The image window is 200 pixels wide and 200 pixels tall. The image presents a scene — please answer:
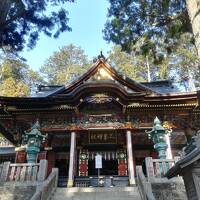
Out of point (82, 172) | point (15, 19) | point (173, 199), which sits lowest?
point (173, 199)

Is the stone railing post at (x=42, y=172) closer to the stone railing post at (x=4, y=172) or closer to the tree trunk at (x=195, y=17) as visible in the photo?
the stone railing post at (x=4, y=172)

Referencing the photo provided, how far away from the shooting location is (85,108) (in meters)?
14.8

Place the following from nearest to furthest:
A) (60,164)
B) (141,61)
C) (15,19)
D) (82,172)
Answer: (15,19) < (82,172) < (60,164) < (141,61)

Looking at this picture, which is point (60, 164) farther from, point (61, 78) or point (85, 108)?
point (61, 78)

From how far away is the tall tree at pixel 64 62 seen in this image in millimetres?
36219

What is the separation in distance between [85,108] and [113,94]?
179 centimetres

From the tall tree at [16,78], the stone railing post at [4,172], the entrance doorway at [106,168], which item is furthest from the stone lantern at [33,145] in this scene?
the tall tree at [16,78]

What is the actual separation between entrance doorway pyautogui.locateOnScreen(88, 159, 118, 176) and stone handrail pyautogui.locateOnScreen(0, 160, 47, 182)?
21.0 ft

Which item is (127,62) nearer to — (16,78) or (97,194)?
(16,78)

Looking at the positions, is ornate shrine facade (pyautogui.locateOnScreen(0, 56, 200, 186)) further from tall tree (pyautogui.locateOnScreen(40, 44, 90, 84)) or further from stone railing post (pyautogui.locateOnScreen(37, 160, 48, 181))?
tall tree (pyautogui.locateOnScreen(40, 44, 90, 84))

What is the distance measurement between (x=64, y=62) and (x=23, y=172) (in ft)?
90.6

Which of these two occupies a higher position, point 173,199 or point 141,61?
point 141,61

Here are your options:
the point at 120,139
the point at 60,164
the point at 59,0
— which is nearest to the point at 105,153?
the point at 120,139

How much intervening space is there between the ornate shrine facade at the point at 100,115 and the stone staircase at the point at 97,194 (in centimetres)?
219
